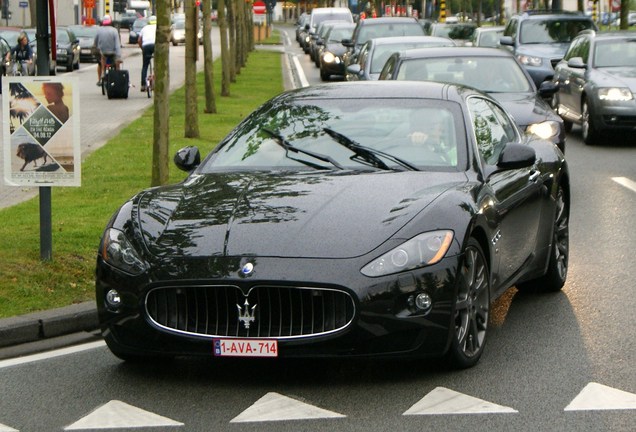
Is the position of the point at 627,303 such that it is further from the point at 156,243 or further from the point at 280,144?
the point at 156,243

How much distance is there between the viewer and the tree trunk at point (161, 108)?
13669 mm

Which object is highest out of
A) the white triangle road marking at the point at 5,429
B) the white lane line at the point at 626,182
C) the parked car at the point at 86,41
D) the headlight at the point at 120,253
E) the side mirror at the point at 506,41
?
the headlight at the point at 120,253

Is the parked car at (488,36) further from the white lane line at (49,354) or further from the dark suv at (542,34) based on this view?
the white lane line at (49,354)

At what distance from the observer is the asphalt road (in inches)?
251

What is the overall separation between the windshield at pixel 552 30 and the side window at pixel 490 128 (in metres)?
21.5

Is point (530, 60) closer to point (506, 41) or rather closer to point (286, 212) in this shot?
point (506, 41)

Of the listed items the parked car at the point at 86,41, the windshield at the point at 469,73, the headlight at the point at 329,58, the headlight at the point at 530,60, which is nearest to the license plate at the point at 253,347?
the windshield at the point at 469,73

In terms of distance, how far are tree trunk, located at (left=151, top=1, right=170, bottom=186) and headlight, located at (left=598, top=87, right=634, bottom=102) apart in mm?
9105

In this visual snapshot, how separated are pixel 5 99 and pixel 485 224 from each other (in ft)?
12.1

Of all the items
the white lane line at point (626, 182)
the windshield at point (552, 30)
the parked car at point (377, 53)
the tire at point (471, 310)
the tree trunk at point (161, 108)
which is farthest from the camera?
the windshield at point (552, 30)

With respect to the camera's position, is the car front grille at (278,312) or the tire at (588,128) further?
the tire at (588,128)

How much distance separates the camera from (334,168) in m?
8.09

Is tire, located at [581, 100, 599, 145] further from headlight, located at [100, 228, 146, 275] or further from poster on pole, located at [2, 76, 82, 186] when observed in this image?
headlight, located at [100, 228, 146, 275]

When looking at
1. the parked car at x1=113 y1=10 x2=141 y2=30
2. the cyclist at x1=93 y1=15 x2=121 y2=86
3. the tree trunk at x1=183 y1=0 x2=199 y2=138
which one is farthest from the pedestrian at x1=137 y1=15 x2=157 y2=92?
the parked car at x1=113 y1=10 x2=141 y2=30
